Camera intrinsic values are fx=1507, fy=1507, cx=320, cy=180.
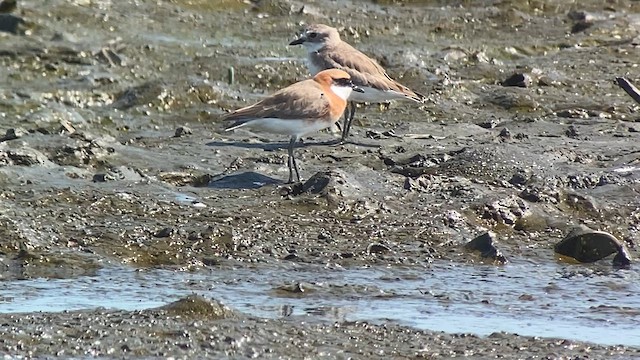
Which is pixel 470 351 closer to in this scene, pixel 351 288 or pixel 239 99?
pixel 351 288

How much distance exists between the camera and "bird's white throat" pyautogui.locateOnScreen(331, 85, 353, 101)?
1253 centimetres

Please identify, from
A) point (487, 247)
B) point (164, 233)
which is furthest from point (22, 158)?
point (487, 247)

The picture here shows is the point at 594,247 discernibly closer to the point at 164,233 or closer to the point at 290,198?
the point at 290,198

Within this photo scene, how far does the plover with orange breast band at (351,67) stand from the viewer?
544 inches

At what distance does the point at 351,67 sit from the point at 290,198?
3613 millimetres

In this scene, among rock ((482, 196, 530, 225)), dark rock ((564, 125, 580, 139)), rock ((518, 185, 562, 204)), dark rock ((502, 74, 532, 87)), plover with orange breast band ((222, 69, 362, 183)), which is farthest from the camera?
dark rock ((502, 74, 532, 87))

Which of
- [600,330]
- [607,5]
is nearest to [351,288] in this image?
[600,330]

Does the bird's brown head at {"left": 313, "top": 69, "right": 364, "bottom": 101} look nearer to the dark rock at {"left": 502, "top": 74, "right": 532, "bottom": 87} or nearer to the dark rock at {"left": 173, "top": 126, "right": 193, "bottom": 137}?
the dark rock at {"left": 173, "top": 126, "right": 193, "bottom": 137}

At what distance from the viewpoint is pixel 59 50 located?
621 inches

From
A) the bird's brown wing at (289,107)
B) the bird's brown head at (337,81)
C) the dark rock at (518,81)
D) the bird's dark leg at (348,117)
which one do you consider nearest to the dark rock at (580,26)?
the dark rock at (518,81)

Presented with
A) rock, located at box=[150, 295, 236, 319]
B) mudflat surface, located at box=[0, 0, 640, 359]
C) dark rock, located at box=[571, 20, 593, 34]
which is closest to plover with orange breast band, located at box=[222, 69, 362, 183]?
mudflat surface, located at box=[0, 0, 640, 359]

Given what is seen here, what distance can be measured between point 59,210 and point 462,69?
7516mm

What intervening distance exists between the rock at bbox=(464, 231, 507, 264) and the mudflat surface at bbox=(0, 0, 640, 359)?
80 mm

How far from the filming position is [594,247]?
32.6 feet
